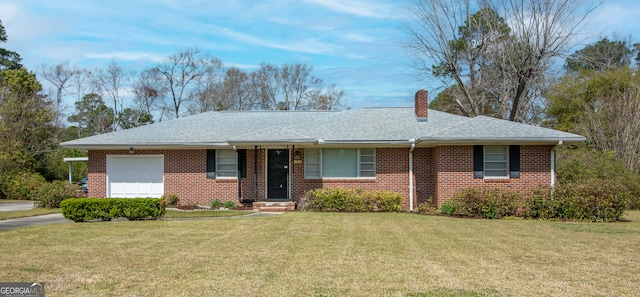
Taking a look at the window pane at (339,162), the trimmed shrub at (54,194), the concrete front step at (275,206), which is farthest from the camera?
the trimmed shrub at (54,194)

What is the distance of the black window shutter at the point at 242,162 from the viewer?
20203 mm

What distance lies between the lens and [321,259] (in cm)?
910

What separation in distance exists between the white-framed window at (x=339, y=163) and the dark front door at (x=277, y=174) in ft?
2.67

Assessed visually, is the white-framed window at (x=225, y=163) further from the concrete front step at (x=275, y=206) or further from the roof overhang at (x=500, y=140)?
the roof overhang at (x=500, y=140)

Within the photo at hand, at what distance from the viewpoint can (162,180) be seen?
68.2 ft

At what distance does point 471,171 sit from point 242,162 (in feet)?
28.0

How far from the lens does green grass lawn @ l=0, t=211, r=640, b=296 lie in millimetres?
7125

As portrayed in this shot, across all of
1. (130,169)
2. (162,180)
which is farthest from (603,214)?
(130,169)

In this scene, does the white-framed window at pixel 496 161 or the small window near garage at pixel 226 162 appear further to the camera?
the small window near garage at pixel 226 162

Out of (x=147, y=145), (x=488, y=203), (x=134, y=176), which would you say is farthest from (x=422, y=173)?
(x=134, y=176)

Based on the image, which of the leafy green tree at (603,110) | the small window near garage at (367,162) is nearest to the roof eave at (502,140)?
the small window near garage at (367,162)

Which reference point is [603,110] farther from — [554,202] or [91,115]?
[91,115]

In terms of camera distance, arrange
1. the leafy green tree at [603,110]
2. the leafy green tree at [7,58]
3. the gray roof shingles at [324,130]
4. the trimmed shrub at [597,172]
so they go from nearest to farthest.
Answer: the gray roof shingles at [324,130], the trimmed shrub at [597,172], the leafy green tree at [603,110], the leafy green tree at [7,58]

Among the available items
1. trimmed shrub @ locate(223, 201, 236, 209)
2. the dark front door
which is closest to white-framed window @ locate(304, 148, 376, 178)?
the dark front door
